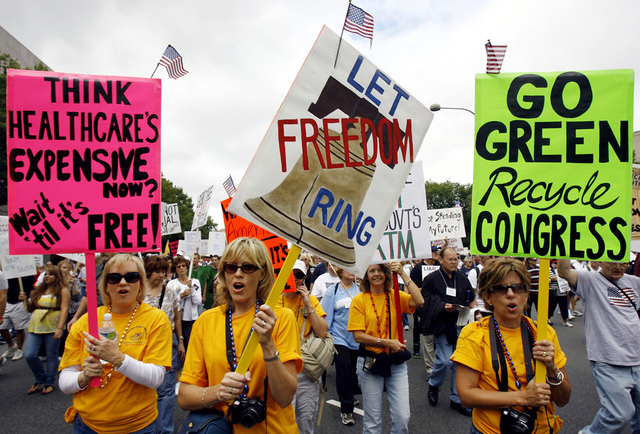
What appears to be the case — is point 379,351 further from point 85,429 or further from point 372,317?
point 85,429

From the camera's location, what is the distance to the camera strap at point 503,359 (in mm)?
2332

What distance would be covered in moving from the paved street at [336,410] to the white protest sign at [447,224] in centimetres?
621

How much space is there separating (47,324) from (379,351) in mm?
5185

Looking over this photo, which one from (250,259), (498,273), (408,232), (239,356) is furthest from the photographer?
(408,232)

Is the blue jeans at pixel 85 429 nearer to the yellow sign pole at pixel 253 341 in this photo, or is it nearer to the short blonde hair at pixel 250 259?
the short blonde hair at pixel 250 259

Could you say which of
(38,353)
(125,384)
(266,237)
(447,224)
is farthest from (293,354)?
(447,224)

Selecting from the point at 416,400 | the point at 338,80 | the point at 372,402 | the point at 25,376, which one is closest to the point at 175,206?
the point at 25,376

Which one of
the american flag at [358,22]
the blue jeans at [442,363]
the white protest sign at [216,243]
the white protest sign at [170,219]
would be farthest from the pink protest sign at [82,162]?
the white protest sign at [216,243]

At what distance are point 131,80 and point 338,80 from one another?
54.9 inches

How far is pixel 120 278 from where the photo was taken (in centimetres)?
273

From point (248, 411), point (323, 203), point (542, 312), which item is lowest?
point (248, 411)

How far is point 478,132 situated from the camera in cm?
251

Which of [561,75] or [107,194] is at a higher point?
[561,75]

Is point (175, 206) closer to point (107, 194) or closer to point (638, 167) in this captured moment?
point (107, 194)
